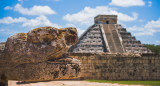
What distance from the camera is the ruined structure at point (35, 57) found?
437cm

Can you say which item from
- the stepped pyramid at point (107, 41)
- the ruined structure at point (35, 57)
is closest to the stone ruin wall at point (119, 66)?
the ruined structure at point (35, 57)

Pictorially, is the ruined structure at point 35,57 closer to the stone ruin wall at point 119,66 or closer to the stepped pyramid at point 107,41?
the stone ruin wall at point 119,66

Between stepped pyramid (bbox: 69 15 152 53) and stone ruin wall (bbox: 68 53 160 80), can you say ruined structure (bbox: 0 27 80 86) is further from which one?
stepped pyramid (bbox: 69 15 152 53)

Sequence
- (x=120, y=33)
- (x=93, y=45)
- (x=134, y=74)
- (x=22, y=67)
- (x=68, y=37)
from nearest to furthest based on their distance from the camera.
A: 1. (x=22, y=67)
2. (x=68, y=37)
3. (x=134, y=74)
4. (x=93, y=45)
5. (x=120, y=33)

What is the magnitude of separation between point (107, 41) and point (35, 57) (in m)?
37.1

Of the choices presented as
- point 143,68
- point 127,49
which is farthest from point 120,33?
point 143,68

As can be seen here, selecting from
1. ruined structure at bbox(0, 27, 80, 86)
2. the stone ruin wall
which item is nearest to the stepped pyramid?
the stone ruin wall

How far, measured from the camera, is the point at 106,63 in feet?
47.2

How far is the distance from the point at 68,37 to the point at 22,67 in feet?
3.38

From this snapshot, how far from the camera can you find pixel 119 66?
14742 millimetres

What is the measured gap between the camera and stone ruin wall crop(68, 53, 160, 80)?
550 inches

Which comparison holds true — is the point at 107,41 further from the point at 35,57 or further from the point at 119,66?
the point at 35,57

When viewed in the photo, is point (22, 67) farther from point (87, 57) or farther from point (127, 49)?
point (127, 49)

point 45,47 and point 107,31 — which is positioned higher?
point 107,31
